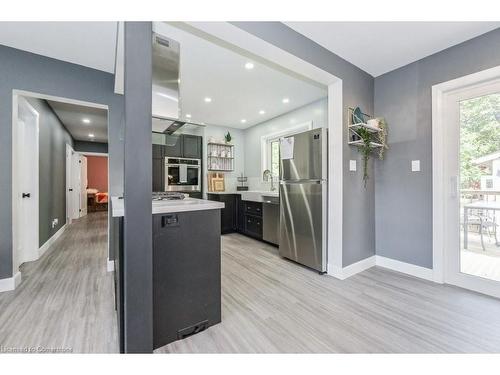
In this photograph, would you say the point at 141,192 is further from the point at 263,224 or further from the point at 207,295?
the point at 263,224

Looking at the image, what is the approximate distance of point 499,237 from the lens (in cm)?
217

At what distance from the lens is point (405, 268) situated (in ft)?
8.79

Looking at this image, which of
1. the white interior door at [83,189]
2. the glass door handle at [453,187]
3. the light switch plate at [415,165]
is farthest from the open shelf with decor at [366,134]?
the white interior door at [83,189]

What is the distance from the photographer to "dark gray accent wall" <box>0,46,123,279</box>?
2.28 m

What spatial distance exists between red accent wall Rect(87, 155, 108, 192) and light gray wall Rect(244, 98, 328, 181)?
296 inches

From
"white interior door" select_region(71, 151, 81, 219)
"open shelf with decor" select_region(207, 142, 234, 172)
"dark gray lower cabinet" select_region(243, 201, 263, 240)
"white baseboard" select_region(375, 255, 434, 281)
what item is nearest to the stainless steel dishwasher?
"dark gray lower cabinet" select_region(243, 201, 263, 240)

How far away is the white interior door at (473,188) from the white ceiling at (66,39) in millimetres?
3433

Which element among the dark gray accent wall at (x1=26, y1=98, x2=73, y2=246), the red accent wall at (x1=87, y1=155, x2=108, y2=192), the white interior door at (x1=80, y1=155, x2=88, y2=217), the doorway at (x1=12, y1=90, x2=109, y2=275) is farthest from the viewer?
the red accent wall at (x1=87, y1=155, x2=108, y2=192)

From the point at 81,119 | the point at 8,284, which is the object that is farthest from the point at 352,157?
the point at 81,119

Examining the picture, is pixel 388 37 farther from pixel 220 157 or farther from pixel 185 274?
pixel 220 157

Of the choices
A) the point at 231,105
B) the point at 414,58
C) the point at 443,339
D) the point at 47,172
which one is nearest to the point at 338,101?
the point at 414,58

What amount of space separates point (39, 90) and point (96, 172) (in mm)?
8602

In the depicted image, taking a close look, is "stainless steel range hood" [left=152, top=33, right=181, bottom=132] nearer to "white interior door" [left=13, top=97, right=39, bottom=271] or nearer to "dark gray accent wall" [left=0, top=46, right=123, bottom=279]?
"dark gray accent wall" [left=0, top=46, right=123, bottom=279]
